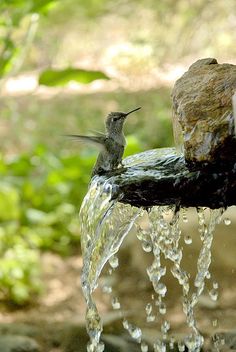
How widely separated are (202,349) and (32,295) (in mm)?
1486

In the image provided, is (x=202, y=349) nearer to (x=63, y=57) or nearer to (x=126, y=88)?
(x=126, y=88)

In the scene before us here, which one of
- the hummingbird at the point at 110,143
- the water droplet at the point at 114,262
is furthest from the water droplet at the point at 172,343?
the hummingbird at the point at 110,143

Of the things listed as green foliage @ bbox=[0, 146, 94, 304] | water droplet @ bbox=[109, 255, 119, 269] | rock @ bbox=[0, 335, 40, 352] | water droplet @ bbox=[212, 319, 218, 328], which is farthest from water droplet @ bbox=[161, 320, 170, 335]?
water droplet @ bbox=[109, 255, 119, 269]

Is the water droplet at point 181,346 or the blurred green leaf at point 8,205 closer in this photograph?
the water droplet at point 181,346

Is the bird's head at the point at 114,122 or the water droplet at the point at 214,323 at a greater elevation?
the bird's head at the point at 114,122

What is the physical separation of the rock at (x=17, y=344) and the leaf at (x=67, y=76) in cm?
129

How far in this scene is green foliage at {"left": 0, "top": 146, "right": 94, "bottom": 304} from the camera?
167 inches

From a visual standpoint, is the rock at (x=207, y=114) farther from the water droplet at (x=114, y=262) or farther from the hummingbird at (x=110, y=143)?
the water droplet at (x=114, y=262)

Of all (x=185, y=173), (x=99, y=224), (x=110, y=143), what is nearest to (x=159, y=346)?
(x=99, y=224)

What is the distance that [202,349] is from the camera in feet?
10.3

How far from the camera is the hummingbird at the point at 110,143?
1805 mm

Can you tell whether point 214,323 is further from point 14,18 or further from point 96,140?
point 96,140

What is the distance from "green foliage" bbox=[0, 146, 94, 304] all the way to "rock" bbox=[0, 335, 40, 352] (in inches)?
29.8

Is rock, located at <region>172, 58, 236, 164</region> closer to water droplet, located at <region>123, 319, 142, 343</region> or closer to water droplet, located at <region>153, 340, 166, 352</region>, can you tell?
water droplet, located at <region>153, 340, 166, 352</region>
